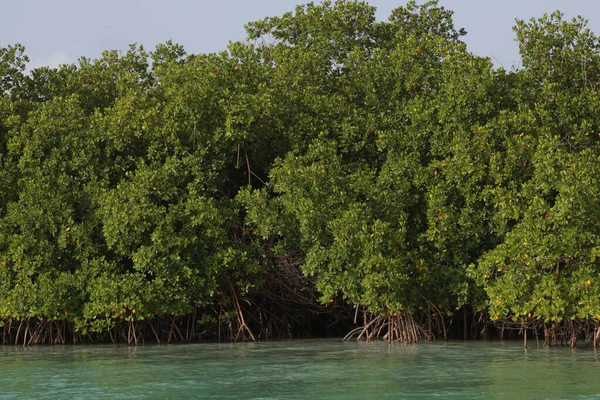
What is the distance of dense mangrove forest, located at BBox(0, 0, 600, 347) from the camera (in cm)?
1487

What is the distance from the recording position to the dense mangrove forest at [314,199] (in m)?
14.9

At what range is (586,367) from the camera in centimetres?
1202

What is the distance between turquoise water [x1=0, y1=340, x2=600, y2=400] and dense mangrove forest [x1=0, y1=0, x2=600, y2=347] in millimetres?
773

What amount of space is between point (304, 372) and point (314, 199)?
13.1 ft

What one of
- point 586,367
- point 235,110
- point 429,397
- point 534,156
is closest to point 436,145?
point 534,156

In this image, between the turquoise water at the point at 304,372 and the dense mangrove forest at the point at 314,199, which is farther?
the dense mangrove forest at the point at 314,199

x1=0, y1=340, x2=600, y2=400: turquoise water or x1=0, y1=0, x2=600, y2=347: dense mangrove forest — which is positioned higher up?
x1=0, y1=0, x2=600, y2=347: dense mangrove forest

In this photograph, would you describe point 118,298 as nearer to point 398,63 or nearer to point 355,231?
point 355,231

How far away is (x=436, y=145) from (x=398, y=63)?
1.99 meters

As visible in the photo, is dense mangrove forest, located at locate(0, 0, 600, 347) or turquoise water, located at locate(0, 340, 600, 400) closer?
turquoise water, located at locate(0, 340, 600, 400)

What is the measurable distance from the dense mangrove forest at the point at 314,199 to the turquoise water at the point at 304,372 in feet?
2.54

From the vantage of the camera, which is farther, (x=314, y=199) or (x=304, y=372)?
(x=314, y=199)

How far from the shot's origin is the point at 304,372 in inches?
477

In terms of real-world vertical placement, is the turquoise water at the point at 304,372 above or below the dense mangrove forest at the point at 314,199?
below
